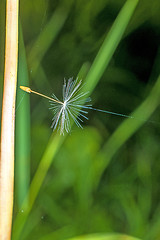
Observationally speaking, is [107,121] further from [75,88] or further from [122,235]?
[122,235]

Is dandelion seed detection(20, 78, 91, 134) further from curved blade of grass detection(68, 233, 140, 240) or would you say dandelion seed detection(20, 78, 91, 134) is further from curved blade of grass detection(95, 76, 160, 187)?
curved blade of grass detection(68, 233, 140, 240)

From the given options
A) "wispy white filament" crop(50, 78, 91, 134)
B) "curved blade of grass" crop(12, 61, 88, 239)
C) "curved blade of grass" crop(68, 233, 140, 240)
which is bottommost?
"curved blade of grass" crop(68, 233, 140, 240)

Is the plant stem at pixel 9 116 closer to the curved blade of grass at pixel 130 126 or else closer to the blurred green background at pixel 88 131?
the blurred green background at pixel 88 131

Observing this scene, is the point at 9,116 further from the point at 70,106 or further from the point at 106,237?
the point at 106,237

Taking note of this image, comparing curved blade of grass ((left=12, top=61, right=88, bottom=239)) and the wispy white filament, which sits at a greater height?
the wispy white filament

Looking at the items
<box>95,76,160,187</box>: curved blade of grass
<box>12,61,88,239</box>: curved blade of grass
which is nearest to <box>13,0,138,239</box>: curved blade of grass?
<box>12,61,88,239</box>: curved blade of grass
